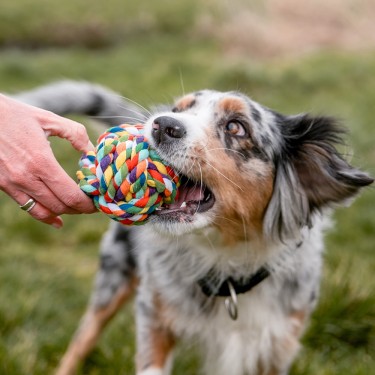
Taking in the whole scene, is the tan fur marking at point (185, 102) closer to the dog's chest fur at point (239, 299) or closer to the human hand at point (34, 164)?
the dog's chest fur at point (239, 299)

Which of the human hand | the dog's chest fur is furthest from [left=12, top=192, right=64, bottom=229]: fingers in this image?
the dog's chest fur

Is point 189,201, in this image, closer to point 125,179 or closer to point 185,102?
point 125,179

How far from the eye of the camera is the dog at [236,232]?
2.64m

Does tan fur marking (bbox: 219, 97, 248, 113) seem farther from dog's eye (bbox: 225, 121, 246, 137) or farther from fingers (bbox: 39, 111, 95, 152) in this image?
fingers (bbox: 39, 111, 95, 152)

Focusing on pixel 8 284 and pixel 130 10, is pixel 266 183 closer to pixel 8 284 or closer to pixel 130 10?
pixel 8 284

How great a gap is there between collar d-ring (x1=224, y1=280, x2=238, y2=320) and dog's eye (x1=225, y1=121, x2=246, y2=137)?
0.74 meters

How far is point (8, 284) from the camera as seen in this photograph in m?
4.29

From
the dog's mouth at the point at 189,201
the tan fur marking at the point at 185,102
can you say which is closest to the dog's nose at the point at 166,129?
the dog's mouth at the point at 189,201

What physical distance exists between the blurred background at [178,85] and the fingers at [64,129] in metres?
1.01

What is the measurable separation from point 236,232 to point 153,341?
2.35 feet

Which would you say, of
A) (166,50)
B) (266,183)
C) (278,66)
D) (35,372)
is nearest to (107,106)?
(266,183)

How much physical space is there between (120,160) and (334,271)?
8.06ft

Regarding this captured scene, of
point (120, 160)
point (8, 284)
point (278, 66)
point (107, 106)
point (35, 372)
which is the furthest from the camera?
point (278, 66)

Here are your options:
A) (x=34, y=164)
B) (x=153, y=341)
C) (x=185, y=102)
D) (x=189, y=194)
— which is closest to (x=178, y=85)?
(x=185, y=102)
